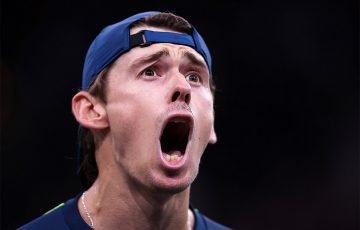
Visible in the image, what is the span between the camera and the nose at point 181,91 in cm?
202

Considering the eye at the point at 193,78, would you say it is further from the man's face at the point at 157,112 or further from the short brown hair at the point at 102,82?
the short brown hair at the point at 102,82

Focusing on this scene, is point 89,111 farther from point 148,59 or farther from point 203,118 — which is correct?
point 203,118

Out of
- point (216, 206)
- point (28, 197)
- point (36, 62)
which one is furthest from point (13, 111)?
point (216, 206)

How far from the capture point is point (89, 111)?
7.50ft

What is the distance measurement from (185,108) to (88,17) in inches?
117

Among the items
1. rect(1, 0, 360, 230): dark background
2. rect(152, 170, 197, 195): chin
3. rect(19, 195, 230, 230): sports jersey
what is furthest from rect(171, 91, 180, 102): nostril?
rect(1, 0, 360, 230): dark background

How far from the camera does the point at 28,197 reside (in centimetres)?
434

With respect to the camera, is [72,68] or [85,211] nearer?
[85,211]

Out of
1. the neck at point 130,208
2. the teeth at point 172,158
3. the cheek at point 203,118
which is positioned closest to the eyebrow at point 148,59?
the cheek at point 203,118

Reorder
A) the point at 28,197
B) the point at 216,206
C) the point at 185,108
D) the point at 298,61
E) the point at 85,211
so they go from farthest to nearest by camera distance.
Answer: the point at 298,61
the point at 216,206
the point at 28,197
the point at 85,211
the point at 185,108

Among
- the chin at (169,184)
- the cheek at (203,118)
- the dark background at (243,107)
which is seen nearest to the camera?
the chin at (169,184)

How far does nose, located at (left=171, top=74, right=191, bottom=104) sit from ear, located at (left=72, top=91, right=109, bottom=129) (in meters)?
0.35

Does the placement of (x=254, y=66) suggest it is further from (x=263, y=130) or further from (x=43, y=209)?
(x=43, y=209)

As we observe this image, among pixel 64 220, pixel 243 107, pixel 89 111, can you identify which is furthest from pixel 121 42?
pixel 243 107
